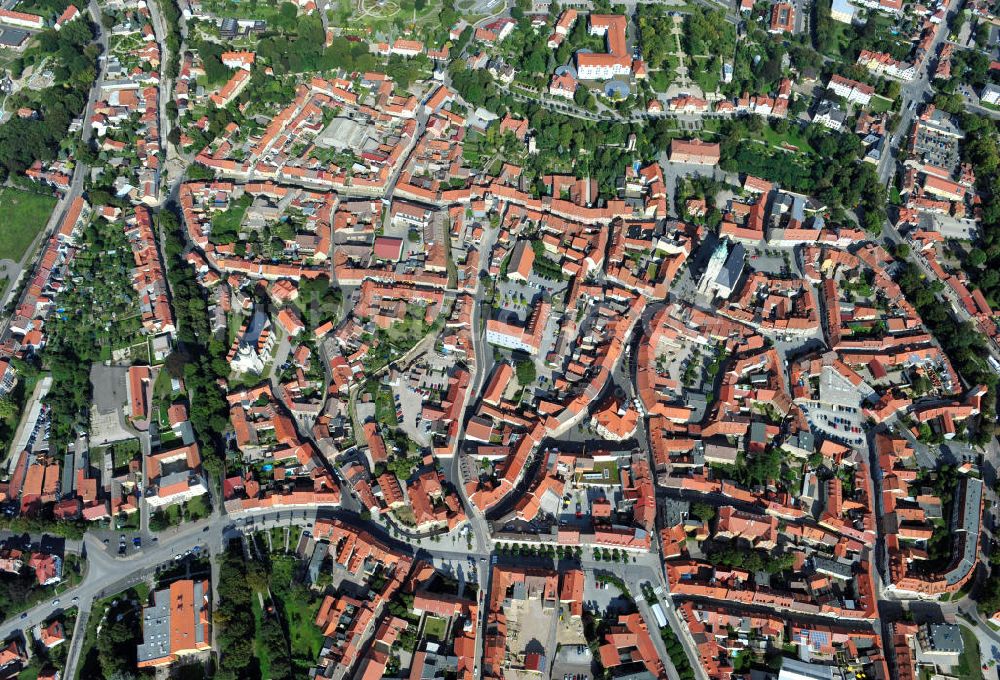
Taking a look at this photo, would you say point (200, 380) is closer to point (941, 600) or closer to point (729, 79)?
point (941, 600)

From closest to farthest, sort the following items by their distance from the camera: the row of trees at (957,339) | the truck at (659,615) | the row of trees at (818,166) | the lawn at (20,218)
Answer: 1. the truck at (659,615)
2. the row of trees at (957,339)
3. the lawn at (20,218)
4. the row of trees at (818,166)

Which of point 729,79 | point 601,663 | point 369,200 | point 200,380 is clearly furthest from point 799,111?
point 200,380

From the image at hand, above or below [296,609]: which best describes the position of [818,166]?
above

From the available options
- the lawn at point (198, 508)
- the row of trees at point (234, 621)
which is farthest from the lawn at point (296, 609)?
the lawn at point (198, 508)

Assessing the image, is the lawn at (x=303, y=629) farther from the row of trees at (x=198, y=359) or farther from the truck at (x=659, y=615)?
the truck at (x=659, y=615)

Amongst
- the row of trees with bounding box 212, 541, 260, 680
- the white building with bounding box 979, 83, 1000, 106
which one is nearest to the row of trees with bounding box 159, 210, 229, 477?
the row of trees with bounding box 212, 541, 260, 680

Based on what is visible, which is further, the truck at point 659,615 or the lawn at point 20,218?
the lawn at point 20,218

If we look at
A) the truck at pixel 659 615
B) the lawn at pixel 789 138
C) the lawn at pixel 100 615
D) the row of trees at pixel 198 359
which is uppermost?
the lawn at pixel 789 138

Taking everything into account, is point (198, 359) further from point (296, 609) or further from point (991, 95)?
point (991, 95)

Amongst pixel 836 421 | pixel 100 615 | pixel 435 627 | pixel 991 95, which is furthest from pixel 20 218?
pixel 991 95
